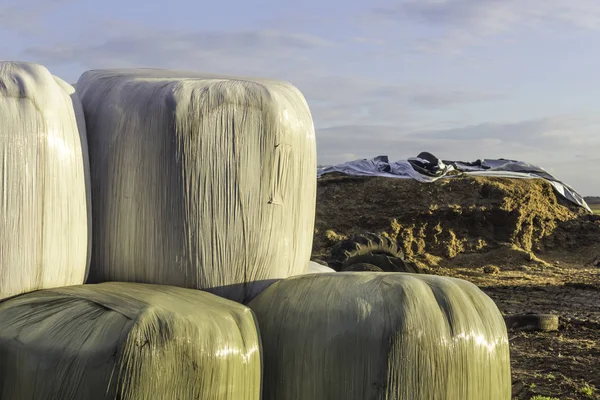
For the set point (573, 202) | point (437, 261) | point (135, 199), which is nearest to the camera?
point (135, 199)

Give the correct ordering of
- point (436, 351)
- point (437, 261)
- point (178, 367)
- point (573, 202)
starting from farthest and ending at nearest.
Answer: point (573, 202) < point (437, 261) < point (436, 351) < point (178, 367)

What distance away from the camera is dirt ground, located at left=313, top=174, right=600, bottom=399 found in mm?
11188

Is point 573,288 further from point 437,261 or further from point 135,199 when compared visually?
point 135,199

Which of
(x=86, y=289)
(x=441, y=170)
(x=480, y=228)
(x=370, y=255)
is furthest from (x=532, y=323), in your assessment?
(x=441, y=170)

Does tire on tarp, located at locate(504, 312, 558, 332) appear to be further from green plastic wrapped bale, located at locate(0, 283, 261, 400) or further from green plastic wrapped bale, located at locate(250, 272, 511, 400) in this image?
green plastic wrapped bale, located at locate(0, 283, 261, 400)

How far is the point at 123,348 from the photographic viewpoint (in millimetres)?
1559

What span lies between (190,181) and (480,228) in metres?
12.2

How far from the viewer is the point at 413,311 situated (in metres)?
1.80

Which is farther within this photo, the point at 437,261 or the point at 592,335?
the point at 437,261

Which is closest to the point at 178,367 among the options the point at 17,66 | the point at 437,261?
the point at 17,66

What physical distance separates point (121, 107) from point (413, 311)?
0.91 metres

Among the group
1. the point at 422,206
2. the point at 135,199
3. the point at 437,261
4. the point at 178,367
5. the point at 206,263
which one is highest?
the point at 135,199

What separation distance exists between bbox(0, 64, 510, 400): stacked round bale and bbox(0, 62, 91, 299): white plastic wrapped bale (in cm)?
7

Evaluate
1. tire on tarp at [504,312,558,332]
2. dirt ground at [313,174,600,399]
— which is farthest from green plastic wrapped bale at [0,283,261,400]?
dirt ground at [313,174,600,399]
